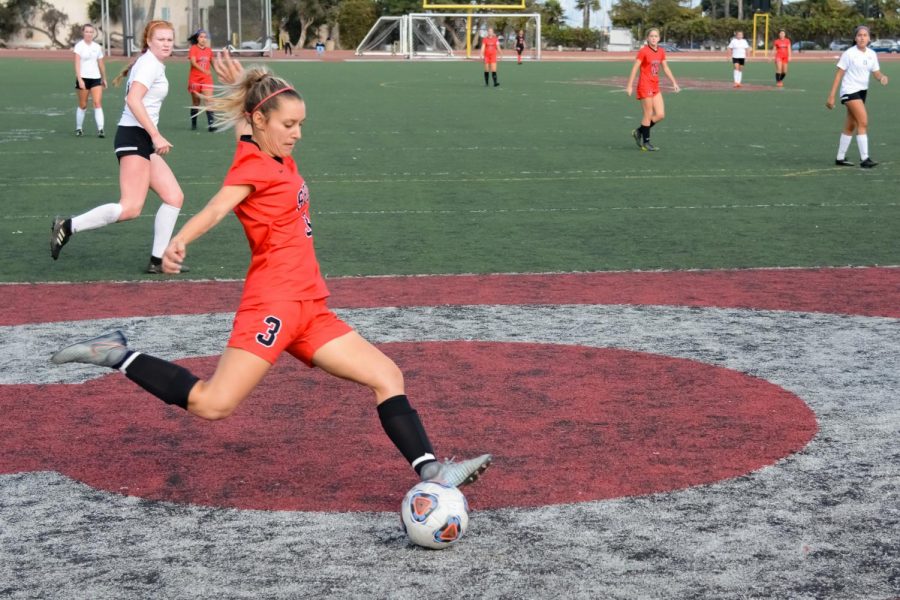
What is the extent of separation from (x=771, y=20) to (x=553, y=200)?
11051 centimetres

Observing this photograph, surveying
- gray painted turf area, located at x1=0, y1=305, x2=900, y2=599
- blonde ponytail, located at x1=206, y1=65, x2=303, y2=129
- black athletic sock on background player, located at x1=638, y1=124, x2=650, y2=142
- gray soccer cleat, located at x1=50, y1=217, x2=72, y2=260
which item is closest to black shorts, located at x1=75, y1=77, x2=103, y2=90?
black athletic sock on background player, located at x1=638, y1=124, x2=650, y2=142

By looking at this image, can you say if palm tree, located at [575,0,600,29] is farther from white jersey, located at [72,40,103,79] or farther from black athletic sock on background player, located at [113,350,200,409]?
black athletic sock on background player, located at [113,350,200,409]

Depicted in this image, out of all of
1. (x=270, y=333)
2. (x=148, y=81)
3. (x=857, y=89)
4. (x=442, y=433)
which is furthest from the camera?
(x=857, y=89)

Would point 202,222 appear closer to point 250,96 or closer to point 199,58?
point 250,96

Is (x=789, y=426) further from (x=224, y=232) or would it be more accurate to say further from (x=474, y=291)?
(x=224, y=232)

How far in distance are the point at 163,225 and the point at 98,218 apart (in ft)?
1.79

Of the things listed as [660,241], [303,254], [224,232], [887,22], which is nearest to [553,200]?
[660,241]

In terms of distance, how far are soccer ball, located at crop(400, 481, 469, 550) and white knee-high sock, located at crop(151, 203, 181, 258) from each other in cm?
660

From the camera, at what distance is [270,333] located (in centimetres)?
522

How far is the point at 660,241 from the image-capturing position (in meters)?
12.9

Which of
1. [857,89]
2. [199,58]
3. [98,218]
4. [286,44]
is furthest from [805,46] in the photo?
[98,218]

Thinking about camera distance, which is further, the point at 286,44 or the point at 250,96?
the point at 286,44

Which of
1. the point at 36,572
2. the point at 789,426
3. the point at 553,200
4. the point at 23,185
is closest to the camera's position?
the point at 36,572

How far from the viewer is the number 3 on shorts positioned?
521cm
